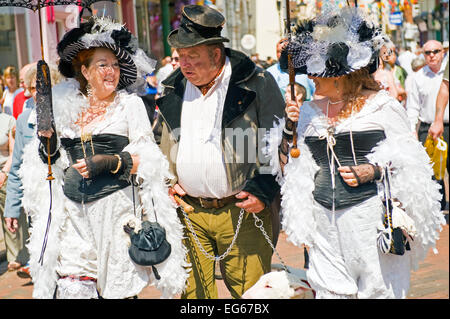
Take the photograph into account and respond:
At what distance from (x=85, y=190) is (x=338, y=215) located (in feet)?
4.72

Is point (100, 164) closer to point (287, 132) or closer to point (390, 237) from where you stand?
point (287, 132)

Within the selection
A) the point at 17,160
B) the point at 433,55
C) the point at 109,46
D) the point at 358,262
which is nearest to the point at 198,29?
the point at 109,46

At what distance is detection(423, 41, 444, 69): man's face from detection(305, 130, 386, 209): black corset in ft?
17.0

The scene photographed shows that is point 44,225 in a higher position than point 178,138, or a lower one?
lower

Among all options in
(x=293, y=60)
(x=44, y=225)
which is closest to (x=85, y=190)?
(x=44, y=225)

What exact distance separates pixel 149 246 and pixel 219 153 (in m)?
0.64

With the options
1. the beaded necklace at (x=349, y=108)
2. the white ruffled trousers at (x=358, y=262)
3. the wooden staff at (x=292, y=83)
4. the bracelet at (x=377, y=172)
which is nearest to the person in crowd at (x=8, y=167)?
the wooden staff at (x=292, y=83)

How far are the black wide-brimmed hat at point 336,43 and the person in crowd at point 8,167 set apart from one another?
9.67 ft

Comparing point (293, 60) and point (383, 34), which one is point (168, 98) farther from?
point (383, 34)

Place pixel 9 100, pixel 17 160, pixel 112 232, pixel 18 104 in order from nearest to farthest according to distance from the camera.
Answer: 1. pixel 112 232
2. pixel 17 160
3. pixel 18 104
4. pixel 9 100

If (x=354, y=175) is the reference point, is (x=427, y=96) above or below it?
below

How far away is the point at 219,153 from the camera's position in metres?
4.26

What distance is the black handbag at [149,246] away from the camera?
13.7 feet

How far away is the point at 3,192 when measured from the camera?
23.7 ft
